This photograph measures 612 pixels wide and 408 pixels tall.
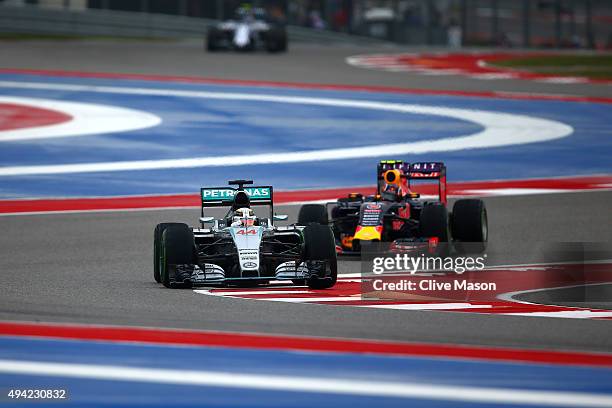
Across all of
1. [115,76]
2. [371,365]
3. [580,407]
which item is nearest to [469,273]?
[371,365]

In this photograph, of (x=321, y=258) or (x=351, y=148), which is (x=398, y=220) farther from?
(x=351, y=148)

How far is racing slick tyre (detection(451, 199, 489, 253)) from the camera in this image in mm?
17266

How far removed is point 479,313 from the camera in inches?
489

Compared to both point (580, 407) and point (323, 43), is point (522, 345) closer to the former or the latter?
point (580, 407)

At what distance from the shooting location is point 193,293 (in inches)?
543

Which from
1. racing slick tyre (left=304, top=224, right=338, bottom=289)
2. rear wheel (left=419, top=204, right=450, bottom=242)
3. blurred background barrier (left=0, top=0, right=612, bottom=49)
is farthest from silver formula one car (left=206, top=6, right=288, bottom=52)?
racing slick tyre (left=304, top=224, right=338, bottom=289)

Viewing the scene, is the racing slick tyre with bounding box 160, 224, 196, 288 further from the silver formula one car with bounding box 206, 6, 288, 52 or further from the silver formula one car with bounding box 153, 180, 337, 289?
the silver formula one car with bounding box 206, 6, 288, 52

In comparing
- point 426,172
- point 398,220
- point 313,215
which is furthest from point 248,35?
point 398,220

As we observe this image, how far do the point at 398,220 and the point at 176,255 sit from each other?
368 cm

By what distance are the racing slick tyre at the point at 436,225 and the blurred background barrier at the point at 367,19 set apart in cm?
3792

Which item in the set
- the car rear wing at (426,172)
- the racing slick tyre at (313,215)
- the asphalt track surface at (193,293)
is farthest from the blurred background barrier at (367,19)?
the racing slick tyre at (313,215)

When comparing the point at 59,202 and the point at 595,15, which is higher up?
the point at 595,15

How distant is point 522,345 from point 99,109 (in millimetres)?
24334

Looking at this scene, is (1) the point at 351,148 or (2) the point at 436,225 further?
(1) the point at 351,148
